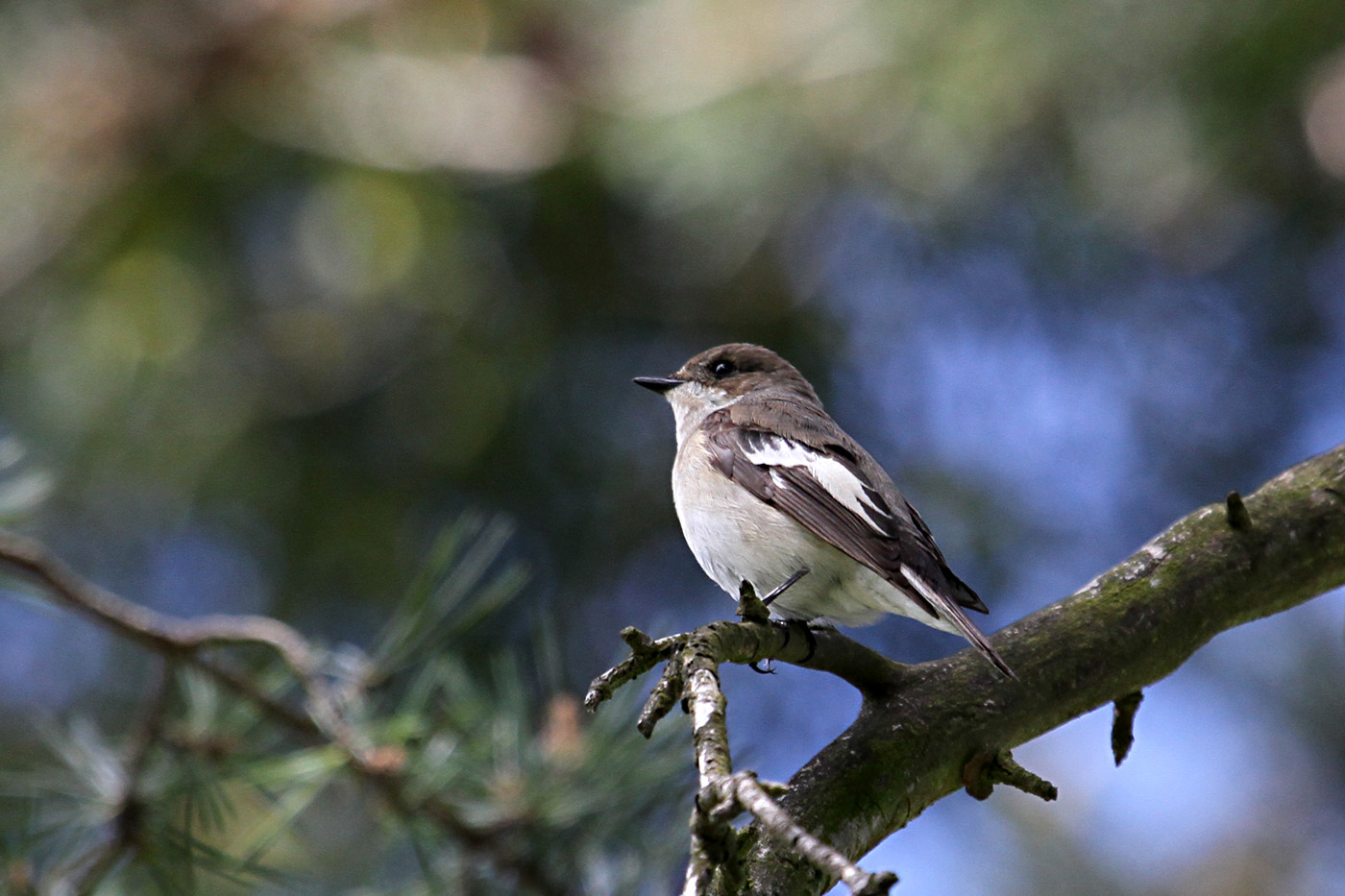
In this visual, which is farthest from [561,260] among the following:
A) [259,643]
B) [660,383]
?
[259,643]

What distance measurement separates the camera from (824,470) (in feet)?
10.8

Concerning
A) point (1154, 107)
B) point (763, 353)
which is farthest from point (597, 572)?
point (1154, 107)

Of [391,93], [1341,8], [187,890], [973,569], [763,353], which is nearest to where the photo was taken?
[187,890]

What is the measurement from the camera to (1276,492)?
8.55ft

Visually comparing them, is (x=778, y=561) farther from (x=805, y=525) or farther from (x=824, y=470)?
(x=824, y=470)

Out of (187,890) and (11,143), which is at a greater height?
(11,143)

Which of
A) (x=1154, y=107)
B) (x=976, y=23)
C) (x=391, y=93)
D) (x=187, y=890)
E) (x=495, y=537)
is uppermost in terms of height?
(x=391, y=93)

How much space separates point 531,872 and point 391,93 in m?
3.29

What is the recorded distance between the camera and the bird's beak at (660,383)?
4047 millimetres

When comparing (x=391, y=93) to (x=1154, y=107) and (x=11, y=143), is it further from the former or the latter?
(x=1154, y=107)

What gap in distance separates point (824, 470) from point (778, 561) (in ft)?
1.10

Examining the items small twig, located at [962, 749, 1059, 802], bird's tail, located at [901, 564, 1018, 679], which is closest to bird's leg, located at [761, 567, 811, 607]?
bird's tail, located at [901, 564, 1018, 679]

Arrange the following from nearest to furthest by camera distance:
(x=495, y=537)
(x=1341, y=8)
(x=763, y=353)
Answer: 1. (x=495, y=537)
2. (x=763, y=353)
3. (x=1341, y=8)

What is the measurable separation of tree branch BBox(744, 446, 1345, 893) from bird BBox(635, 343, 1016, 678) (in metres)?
0.25
